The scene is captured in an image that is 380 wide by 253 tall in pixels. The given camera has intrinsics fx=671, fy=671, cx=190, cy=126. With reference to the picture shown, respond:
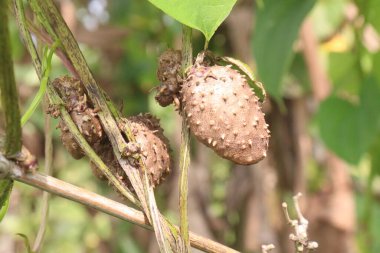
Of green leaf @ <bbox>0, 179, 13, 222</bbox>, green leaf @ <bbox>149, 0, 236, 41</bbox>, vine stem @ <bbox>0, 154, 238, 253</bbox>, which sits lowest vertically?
green leaf @ <bbox>0, 179, 13, 222</bbox>

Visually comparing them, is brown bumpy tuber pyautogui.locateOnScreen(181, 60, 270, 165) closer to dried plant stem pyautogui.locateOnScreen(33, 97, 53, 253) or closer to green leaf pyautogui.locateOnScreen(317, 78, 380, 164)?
dried plant stem pyautogui.locateOnScreen(33, 97, 53, 253)

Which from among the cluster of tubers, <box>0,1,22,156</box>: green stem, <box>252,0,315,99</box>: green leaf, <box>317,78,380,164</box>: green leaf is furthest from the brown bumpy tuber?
<box>317,78,380,164</box>: green leaf

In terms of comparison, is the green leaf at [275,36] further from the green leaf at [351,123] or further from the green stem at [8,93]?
the green stem at [8,93]

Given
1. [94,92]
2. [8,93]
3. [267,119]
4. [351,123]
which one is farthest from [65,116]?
[267,119]

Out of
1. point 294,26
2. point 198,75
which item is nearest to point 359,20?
point 294,26

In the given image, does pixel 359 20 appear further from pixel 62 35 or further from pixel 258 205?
pixel 62 35
